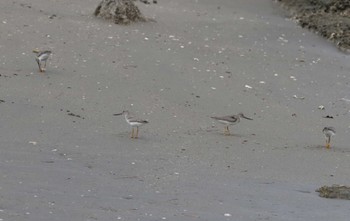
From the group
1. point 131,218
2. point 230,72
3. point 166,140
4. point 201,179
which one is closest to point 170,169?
point 201,179

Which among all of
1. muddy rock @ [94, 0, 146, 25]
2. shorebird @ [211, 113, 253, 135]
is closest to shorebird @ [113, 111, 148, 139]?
shorebird @ [211, 113, 253, 135]

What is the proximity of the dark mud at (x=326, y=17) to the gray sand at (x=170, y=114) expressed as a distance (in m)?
0.35

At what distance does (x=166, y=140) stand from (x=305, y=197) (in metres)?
2.57

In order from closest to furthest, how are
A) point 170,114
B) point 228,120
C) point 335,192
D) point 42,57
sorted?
point 335,192 < point 228,120 < point 170,114 < point 42,57

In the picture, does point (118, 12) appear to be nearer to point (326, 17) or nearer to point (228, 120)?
point (326, 17)

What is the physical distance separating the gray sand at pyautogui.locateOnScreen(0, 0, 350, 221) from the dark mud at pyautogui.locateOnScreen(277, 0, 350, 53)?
351 mm

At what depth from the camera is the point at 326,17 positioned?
19312 mm

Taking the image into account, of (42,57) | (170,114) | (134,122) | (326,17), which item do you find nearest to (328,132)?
(170,114)

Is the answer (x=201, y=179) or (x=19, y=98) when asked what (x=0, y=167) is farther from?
(x=19, y=98)

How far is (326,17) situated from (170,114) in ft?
26.5

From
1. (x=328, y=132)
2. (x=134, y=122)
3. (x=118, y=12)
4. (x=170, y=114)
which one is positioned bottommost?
(x=170, y=114)

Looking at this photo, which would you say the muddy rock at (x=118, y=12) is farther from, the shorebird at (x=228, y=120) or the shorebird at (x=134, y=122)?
the shorebird at (x=134, y=122)

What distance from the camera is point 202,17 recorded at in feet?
59.2

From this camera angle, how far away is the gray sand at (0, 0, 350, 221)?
861 centimetres
